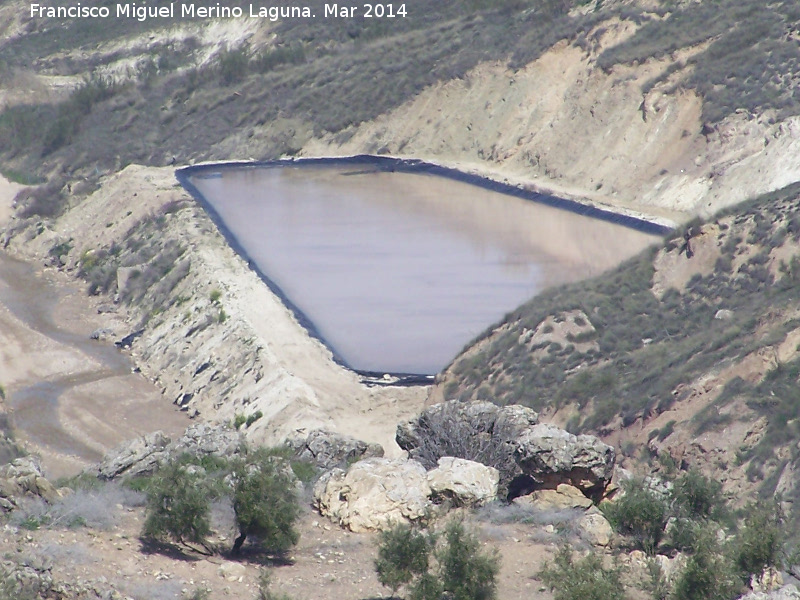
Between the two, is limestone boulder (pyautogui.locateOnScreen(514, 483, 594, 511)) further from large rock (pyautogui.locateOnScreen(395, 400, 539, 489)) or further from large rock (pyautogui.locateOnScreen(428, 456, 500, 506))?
large rock (pyautogui.locateOnScreen(395, 400, 539, 489))

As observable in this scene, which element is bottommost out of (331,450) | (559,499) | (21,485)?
(331,450)

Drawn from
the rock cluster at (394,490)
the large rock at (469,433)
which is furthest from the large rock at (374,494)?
the large rock at (469,433)

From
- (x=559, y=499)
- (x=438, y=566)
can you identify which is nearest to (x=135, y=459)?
(x=559, y=499)

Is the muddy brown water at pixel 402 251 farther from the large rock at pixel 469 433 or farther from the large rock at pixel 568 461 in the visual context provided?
the large rock at pixel 568 461

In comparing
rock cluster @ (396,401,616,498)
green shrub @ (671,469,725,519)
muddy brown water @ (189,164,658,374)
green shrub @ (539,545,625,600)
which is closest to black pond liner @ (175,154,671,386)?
muddy brown water @ (189,164,658,374)

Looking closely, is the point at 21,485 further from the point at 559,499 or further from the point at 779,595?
the point at 779,595

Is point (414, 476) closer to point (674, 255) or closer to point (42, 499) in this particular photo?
point (42, 499)
